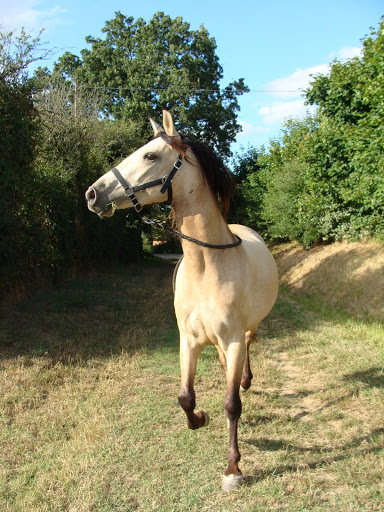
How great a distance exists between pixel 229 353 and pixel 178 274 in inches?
32.9

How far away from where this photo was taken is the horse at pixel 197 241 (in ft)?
9.44

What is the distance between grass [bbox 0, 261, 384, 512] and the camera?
2.85m

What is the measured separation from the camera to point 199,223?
10.00 feet

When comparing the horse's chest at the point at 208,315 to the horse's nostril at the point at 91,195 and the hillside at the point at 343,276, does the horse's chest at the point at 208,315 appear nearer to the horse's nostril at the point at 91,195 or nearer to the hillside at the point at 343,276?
the horse's nostril at the point at 91,195

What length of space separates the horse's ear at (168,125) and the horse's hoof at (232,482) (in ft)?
8.42

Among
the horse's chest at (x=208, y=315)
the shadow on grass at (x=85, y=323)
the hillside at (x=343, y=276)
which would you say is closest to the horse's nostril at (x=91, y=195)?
the horse's chest at (x=208, y=315)

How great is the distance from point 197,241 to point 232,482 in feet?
5.89

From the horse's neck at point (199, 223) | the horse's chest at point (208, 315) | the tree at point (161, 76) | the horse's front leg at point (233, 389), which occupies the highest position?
the tree at point (161, 76)

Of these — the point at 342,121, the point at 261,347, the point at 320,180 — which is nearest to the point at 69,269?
the point at 261,347

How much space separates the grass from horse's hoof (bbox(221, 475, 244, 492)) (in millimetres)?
67

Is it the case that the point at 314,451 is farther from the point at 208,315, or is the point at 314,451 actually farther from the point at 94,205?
the point at 94,205

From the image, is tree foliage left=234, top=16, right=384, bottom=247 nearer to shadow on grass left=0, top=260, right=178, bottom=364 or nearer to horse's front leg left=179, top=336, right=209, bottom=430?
shadow on grass left=0, top=260, right=178, bottom=364

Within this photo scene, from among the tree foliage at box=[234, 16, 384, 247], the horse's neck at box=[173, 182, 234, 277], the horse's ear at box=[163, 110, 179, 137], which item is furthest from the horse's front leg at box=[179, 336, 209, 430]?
the tree foliage at box=[234, 16, 384, 247]

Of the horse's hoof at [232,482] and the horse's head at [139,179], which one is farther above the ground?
the horse's head at [139,179]
